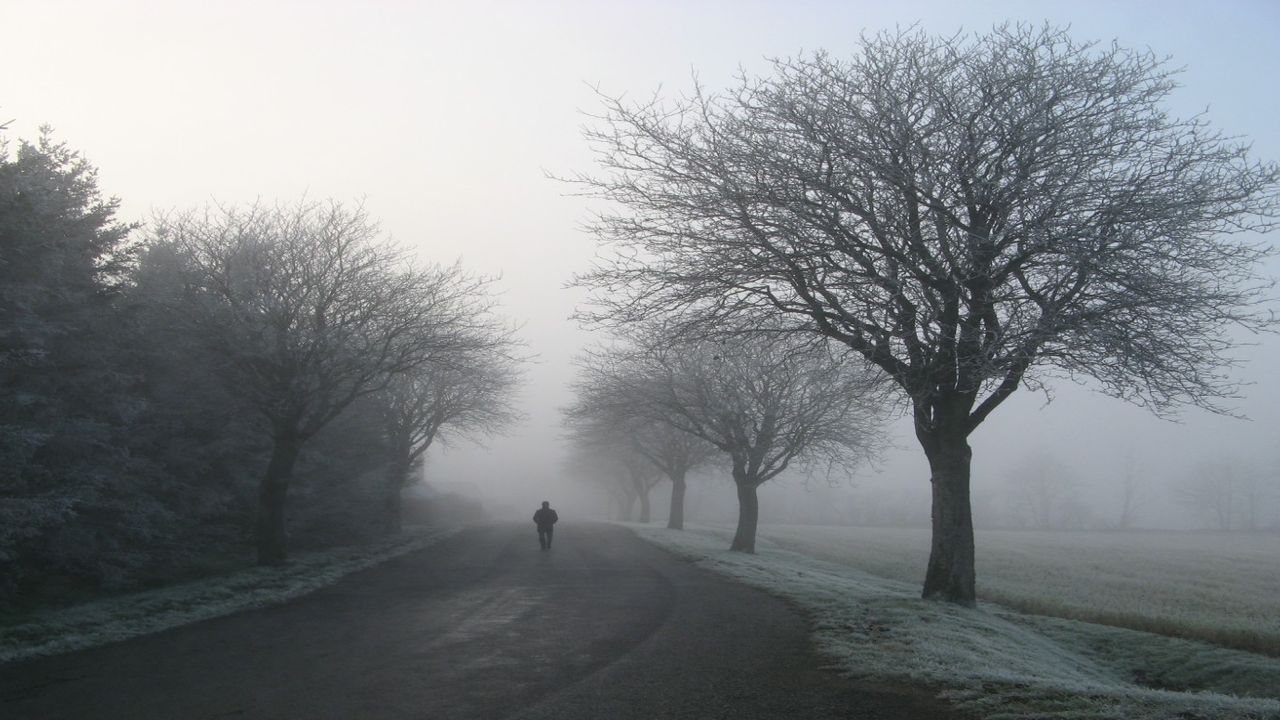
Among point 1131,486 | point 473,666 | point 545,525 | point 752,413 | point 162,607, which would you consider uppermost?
point 1131,486

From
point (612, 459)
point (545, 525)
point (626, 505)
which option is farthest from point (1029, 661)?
point (626, 505)

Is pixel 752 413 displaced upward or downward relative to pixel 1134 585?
upward

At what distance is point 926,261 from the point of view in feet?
39.9

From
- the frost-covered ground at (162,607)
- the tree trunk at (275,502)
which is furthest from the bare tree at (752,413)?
A: the frost-covered ground at (162,607)

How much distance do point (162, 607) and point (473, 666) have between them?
761 centimetres

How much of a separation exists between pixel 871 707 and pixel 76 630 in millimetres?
10697

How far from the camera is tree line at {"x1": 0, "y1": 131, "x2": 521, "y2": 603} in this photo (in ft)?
41.5

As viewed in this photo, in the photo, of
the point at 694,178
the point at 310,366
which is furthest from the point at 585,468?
the point at 694,178

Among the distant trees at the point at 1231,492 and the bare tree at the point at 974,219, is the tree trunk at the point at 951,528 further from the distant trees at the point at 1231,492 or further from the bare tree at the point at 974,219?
the distant trees at the point at 1231,492

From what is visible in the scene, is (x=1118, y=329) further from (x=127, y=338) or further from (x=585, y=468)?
Answer: (x=585, y=468)

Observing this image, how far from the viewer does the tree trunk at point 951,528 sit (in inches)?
533

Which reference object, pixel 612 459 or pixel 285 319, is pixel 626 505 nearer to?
pixel 612 459

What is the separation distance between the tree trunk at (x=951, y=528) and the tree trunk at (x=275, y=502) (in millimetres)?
15679

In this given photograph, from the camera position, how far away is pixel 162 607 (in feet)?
41.2
